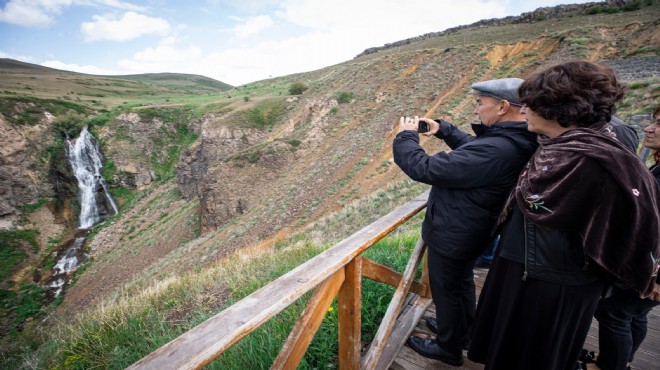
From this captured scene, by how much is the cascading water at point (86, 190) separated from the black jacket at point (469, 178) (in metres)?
28.6

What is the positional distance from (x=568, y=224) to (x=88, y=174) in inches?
1487

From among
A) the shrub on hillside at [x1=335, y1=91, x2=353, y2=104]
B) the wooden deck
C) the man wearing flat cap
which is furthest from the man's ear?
the shrub on hillside at [x1=335, y1=91, x2=353, y2=104]

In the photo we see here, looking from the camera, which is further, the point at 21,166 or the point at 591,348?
the point at 21,166

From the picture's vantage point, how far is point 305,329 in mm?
1530

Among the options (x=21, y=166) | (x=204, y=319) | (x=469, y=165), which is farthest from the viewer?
(x=21, y=166)

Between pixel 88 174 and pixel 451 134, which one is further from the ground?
pixel 451 134

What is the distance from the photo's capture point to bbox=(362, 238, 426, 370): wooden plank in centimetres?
220

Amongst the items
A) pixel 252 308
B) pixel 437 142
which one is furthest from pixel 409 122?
pixel 437 142

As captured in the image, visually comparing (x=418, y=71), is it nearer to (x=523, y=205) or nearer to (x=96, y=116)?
(x=523, y=205)

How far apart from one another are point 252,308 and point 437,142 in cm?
1566

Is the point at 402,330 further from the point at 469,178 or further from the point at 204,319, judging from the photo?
the point at 204,319

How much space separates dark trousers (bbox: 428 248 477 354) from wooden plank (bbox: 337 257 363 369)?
68cm

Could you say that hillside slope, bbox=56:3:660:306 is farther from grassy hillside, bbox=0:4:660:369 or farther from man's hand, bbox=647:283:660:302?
man's hand, bbox=647:283:660:302

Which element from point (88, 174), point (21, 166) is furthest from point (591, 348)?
point (21, 166)
